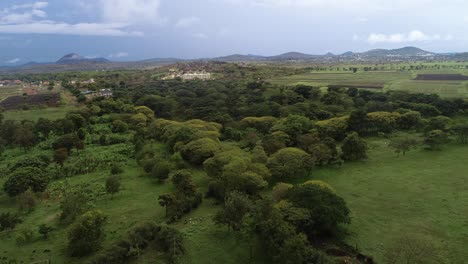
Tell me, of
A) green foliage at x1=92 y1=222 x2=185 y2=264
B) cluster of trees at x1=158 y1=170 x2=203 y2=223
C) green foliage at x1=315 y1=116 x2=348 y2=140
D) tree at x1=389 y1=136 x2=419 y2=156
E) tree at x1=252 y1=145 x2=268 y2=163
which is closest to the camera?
green foliage at x1=92 y1=222 x2=185 y2=264

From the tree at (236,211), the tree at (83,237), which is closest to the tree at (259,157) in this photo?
the tree at (236,211)

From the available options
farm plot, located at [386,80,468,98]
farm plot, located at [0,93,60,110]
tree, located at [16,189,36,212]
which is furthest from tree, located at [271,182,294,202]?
farm plot, located at [0,93,60,110]

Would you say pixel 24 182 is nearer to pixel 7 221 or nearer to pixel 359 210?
pixel 7 221

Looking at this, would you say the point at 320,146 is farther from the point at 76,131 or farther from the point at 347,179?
the point at 76,131

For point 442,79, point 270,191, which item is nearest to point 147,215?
point 270,191

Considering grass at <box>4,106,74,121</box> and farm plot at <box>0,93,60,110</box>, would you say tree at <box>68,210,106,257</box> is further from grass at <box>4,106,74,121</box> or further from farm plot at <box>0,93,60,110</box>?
farm plot at <box>0,93,60,110</box>

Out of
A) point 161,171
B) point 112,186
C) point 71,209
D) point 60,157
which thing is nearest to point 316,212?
point 161,171

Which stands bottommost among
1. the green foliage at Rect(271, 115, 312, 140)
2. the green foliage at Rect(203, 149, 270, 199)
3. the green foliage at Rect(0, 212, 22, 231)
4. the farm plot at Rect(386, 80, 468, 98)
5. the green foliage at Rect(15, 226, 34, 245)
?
the green foliage at Rect(15, 226, 34, 245)
